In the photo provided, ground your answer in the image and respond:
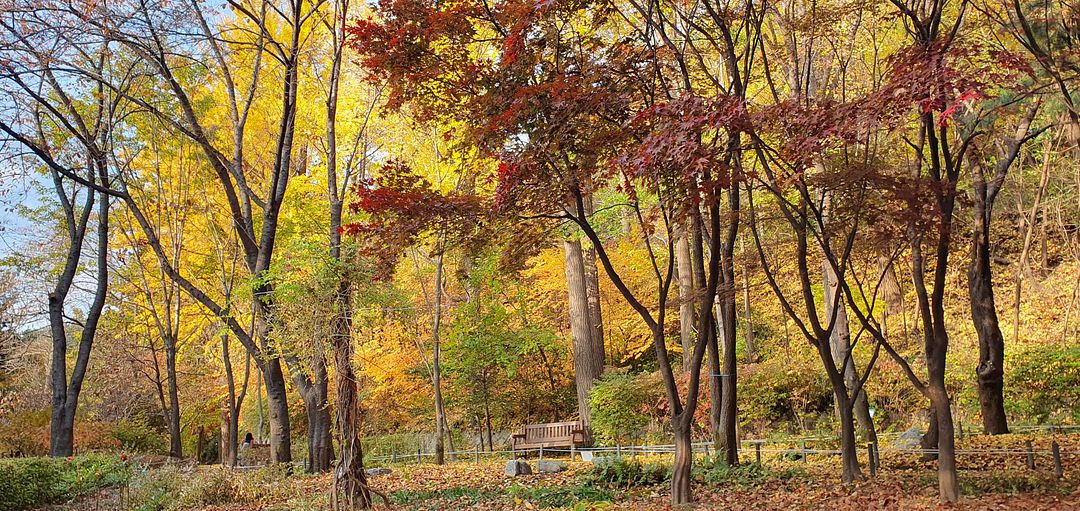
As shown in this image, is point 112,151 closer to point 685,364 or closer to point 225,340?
point 225,340

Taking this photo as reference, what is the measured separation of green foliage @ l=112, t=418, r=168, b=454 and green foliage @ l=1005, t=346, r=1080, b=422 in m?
20.8

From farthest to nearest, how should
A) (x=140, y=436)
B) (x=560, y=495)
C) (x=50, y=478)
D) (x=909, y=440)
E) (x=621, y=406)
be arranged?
(x=140, y=436), (x=621, y=406), (x=50, y=478), (x=909, y=440), (x=560, y=495)

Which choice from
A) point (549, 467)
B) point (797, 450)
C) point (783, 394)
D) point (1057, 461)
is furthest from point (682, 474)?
point (783, 394)

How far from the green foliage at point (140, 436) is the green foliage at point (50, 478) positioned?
9450 mm

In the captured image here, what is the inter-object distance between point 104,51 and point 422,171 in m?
5.87

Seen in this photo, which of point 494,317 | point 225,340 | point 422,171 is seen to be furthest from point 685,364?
point 225,340

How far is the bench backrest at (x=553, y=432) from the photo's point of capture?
47.3 ft

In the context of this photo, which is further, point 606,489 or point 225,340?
point 225,340

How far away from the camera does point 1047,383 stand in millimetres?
12031

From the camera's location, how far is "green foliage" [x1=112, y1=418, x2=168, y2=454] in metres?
20.9

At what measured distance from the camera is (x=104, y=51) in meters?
12.7

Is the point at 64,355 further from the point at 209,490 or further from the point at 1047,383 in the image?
the point at 1047,383

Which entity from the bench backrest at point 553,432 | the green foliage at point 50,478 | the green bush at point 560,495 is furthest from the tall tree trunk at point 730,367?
the green foliage at point 50,478

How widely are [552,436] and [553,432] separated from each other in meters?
0.09
